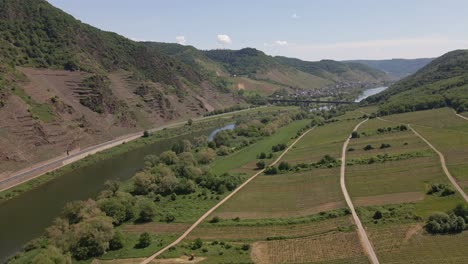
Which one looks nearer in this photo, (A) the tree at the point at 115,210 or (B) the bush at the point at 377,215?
(B) the bush at the point at 377,215

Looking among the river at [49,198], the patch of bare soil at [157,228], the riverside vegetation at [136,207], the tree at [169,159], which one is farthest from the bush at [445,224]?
the tree at [169,159]

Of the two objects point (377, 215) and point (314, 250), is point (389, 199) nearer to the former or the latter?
point (377, 215)

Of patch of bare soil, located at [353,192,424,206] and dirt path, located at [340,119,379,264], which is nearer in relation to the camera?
dirt path, located at [340,119,379,264]

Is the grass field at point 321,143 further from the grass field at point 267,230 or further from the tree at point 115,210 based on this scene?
the tree at point 115,210

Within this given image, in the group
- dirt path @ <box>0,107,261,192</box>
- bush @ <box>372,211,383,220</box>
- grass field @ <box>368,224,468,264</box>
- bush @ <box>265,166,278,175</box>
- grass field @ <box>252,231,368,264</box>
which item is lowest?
grass field @ <box>252,231,368,264</box>

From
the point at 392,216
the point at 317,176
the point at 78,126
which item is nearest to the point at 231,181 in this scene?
the point at 317,176

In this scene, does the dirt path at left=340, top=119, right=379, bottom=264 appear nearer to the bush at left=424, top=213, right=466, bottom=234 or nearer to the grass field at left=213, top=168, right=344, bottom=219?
the grass field at left=213, top=168, right=344, bottom=219

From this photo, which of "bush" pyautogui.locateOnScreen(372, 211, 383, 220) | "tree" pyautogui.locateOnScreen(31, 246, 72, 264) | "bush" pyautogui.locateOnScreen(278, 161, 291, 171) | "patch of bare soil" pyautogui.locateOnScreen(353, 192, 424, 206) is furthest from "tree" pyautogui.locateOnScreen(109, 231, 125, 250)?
"bush" pyautogui.locateOnScreen(278, 161, 291, 171)
